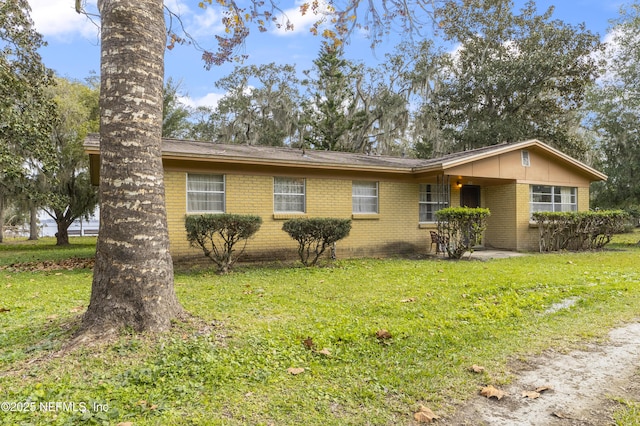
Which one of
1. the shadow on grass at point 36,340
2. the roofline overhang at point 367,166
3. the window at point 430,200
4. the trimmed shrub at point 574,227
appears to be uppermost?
the roofline overhang at point 367,166

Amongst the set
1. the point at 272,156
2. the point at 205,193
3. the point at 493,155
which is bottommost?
the point at 205,193

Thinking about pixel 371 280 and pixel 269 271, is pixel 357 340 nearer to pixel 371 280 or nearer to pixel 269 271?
pixel 371 280

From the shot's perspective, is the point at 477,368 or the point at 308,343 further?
the point at 308,343

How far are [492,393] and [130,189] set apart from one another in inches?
142

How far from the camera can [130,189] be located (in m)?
3.76

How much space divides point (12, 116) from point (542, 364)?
48.4 ft

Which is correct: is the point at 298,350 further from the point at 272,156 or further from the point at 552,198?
the point at 552,198

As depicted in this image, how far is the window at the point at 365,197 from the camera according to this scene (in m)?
12.5

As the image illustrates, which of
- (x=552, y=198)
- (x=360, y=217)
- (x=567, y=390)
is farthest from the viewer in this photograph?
(x=552, y=198)

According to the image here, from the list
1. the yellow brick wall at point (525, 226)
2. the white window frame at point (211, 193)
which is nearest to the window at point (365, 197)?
the white window frame at point (211, 193)

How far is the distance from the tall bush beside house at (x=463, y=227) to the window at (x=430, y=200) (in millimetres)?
1824

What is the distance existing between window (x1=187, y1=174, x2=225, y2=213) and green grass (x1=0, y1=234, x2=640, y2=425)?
12.4 ft

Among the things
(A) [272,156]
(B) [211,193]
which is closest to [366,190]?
(A) [272,156]

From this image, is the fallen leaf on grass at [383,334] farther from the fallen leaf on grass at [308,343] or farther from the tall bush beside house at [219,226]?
the tall bush beside house at [219,226]
